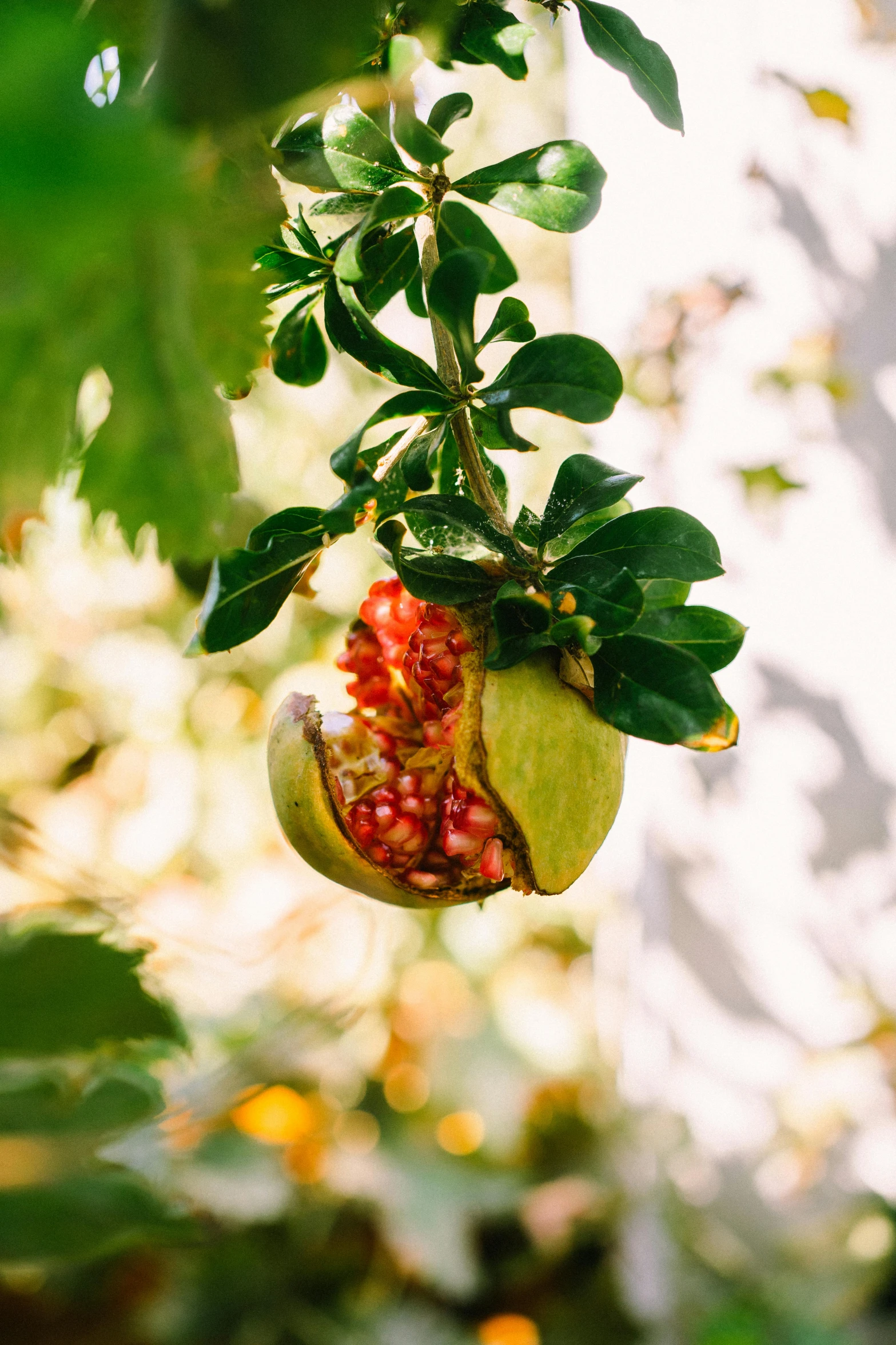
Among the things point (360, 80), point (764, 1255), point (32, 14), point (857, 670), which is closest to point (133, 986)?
point (32, 14)

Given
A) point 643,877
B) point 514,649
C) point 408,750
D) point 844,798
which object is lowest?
point 643,877

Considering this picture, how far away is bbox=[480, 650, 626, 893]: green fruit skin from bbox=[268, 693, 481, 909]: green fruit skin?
0.05 meters

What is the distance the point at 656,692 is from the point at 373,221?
0.14m

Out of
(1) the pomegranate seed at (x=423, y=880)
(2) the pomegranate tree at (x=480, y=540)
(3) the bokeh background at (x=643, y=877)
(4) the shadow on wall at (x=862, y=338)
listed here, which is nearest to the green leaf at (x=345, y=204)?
(2) the pomegranate tree at (x=480, y=540)

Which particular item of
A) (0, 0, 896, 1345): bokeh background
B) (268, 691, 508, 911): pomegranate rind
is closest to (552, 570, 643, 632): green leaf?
(268, 691, 508, 911): pomegranate rind

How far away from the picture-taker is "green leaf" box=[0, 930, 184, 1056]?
15cm

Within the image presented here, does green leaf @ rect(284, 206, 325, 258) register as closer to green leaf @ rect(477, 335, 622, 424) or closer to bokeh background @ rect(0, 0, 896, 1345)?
green leaf @ rect(477, 335, 622, 424)

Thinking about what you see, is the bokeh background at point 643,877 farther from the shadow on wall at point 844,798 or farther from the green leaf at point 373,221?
the green leaf at point 373,221

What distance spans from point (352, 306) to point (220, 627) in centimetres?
9

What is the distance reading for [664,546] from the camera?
0.27 meters

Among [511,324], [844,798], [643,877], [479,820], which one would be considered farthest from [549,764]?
[643,877]

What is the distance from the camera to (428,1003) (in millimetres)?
1511

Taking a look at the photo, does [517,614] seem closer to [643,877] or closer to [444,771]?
[444,771]

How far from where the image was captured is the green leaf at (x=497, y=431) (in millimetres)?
226
